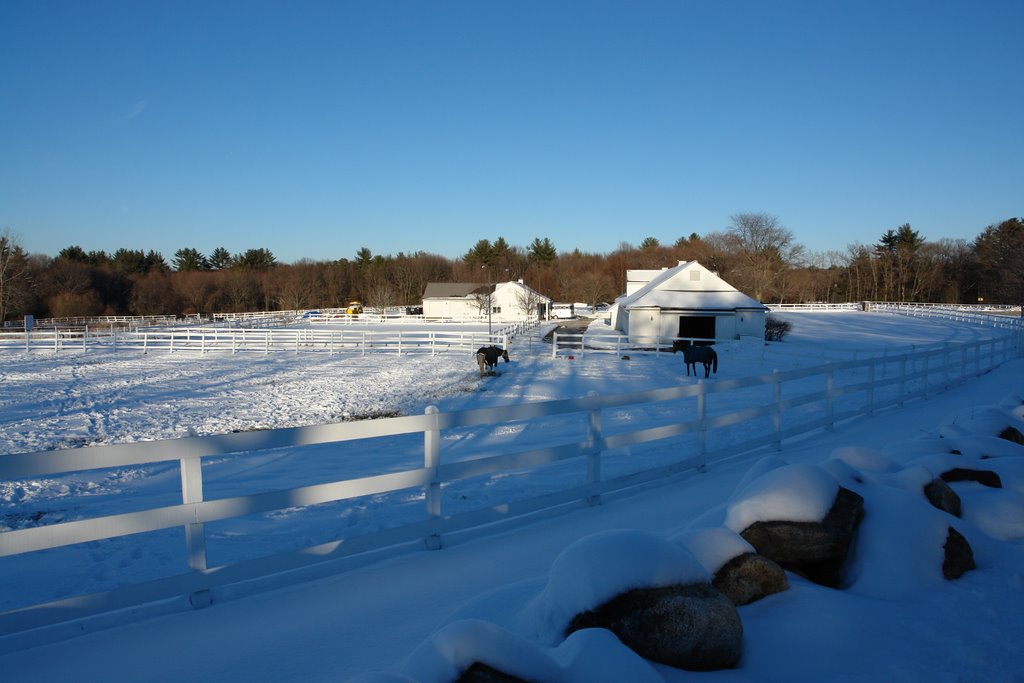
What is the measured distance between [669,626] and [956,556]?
99.7 inches

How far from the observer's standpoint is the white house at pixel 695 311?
36.4 metres

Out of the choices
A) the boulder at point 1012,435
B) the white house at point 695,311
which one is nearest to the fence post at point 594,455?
the boulder at point 1012,435

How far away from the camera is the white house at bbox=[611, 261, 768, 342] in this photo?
36375 mm

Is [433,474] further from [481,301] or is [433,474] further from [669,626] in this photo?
[481,301]

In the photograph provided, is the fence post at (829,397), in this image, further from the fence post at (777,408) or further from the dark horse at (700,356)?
the dark horse at (700,356)

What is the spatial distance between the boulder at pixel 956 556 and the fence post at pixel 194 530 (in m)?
4.67

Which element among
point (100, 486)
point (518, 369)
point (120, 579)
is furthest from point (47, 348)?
point (120, 579)

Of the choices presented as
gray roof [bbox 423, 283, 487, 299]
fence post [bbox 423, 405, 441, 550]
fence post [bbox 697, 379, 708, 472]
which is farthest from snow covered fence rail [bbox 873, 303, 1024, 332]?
gray roof [bbox 423, 283, 487, 299]

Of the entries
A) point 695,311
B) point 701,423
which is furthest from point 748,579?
point 695,311

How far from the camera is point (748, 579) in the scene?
3.76 m

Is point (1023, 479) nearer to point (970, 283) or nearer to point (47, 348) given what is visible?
point (47, 348)

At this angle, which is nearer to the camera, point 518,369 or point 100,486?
point 100,486

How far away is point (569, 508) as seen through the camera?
6270 millimetres

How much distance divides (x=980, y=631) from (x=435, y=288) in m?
83.2
